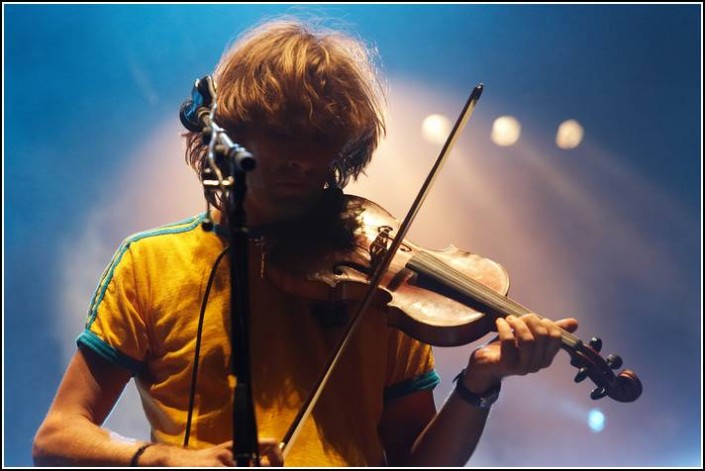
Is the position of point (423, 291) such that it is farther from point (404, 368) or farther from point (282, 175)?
point (282, 175)

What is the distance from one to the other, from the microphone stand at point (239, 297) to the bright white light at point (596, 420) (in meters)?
2.35

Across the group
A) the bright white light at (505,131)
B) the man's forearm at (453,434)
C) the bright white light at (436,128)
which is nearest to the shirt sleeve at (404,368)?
the man's forearm at (453,434)

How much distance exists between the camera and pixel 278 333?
1.43 m

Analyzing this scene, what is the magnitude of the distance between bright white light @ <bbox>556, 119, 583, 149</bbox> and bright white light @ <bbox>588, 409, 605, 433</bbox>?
119 centimetres

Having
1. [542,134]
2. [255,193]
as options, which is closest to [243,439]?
[255,193]

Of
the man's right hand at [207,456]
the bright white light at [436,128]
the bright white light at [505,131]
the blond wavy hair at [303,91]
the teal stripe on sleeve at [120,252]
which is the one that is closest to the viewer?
the man's right hand at [207,456]

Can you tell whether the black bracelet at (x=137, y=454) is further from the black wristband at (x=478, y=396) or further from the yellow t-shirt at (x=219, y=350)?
the black wristband at (x=478, y=396)

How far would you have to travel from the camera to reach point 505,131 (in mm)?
2930

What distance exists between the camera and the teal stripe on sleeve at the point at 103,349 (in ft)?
4.38

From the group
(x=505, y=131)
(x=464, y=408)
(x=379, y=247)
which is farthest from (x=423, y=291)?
(x=505, y=131)

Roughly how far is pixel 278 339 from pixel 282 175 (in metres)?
0.37

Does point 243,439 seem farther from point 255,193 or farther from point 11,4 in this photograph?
point 11,4

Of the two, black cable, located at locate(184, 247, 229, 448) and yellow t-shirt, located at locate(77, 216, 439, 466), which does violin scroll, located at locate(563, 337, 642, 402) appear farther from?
black cable, located at locate(184, 247, 229, 448)

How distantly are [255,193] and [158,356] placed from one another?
42 cm
